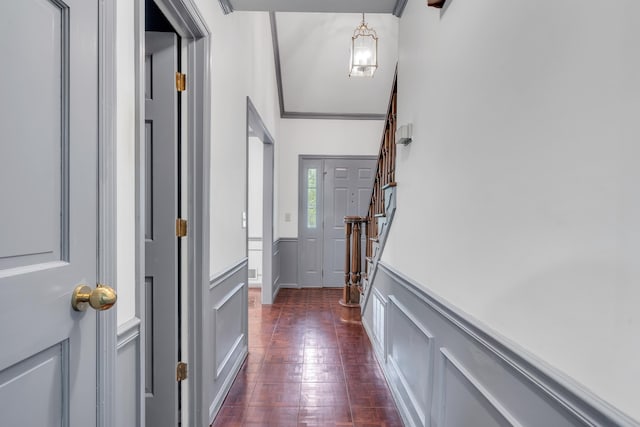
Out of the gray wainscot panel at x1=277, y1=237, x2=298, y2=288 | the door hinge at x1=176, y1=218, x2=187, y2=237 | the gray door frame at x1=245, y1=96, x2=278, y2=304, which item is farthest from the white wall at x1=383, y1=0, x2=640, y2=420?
the gray wainscot panel at x1=277, y1=237, x2=298, y2=288

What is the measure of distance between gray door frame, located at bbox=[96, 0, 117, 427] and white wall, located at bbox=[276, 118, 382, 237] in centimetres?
423

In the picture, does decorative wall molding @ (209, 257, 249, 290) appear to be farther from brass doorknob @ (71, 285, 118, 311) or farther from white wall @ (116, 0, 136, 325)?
brass doorknob @ (71, 285, 118, 311)

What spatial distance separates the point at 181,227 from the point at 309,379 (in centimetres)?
145

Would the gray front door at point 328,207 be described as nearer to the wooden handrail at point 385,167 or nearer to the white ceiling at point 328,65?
the white ceiling at point 328,65

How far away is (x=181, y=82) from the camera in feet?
5.60

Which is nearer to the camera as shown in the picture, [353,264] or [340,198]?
[353,264]

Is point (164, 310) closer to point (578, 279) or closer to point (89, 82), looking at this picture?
point (89, 82)

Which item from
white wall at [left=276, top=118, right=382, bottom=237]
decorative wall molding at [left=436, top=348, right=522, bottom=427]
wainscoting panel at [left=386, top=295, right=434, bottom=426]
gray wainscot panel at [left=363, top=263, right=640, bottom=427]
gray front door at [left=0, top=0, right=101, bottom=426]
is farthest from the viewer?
white wall at [left=276, top=118, right=382, bottom=237]

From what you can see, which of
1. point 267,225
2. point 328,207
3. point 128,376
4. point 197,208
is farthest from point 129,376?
point 328,207

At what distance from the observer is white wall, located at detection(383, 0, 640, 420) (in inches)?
24.7

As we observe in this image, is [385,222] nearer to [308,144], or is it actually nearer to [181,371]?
[181,371]

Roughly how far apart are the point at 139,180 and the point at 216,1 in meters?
1.41

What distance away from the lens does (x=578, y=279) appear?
73cm

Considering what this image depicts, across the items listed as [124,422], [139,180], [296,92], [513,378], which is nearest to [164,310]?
[124,422]
